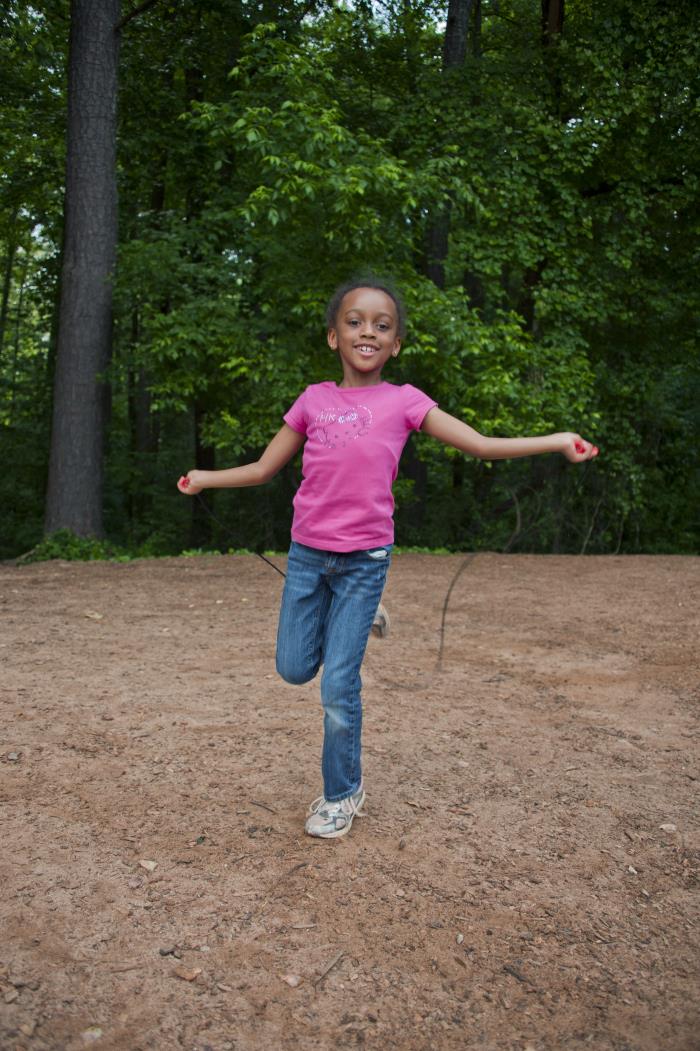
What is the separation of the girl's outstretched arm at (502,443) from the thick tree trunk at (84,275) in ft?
28.6

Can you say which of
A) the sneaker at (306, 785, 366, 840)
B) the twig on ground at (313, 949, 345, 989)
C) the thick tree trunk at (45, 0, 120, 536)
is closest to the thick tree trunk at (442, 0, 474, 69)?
the thick tree trunk at (45, 0, 120, 536)

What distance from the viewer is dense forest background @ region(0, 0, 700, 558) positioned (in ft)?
34.8

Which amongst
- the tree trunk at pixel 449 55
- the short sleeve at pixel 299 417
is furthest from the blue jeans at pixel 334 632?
the tree trunk at pixel 449 55

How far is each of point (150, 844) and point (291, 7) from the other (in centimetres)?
1227

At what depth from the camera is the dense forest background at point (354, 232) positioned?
1062 centimetres

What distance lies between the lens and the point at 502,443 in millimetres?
2926

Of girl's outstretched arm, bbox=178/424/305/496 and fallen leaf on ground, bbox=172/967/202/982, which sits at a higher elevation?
girl's outstretched arm, bbox=178/424/305/496

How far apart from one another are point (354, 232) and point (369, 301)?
735 cm

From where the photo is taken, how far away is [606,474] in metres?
15.7

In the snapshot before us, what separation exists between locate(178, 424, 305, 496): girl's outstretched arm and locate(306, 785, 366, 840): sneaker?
116 centimetres

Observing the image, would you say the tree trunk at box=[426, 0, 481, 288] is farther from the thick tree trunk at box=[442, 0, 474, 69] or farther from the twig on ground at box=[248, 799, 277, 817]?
the twig on ground at box=[248, 799, 277, 817]

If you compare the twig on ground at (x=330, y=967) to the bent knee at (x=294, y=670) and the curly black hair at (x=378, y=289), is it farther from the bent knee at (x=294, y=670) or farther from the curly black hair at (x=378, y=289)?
the curly black hair at (x=378, y=289)

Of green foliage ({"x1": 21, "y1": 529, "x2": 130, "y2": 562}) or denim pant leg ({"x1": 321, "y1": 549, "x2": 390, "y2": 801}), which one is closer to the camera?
denim pant leg ({"x1": 321, "y1": 549, "x2": 390, "y2": 801})

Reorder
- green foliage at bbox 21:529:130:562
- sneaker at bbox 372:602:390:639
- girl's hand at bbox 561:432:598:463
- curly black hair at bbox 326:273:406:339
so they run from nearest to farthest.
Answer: girl's hand at bbox 561:432:598:463 → curly black hair at bbox 326:273:406:339 → sneaker at bbox 372:602:390:639 → green foliage at bbox 21:529:130:562
